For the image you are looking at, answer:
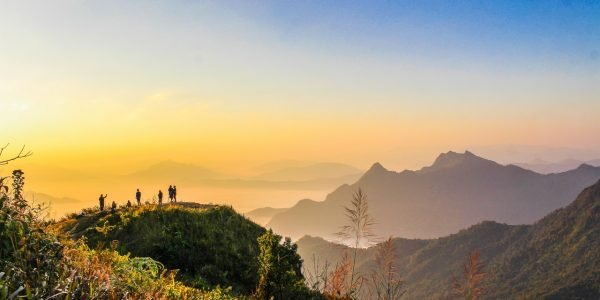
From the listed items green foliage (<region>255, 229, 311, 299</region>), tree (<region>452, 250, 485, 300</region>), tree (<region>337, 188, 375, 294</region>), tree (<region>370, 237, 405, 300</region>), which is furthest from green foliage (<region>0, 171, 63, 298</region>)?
tree (<region>337, 188, 375, 294</region>)

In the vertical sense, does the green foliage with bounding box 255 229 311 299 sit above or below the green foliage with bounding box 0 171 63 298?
below

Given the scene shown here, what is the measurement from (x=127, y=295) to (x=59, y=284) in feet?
3.04

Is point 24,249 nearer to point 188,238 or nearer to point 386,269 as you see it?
point 386,269

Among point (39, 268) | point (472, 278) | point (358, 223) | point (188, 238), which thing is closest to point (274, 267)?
point (358, 223)

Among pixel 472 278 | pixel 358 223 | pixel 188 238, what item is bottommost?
pixel 472 278

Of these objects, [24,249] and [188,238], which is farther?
[188,238]

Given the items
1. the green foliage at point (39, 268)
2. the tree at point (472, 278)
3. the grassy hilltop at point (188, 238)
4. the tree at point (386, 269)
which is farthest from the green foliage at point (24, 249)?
the tree at point (472, 278)

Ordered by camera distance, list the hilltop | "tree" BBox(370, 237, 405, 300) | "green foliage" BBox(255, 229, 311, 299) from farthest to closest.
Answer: the hilltop → "green foliage" BBox(255, 229, 311, 299) → "tree" BBox(370, 237, 405, 300)

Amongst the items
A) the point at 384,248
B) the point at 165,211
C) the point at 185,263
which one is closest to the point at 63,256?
the point at 384,248

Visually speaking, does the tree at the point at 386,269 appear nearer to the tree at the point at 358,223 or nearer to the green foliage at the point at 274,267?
the tree at the point at 358,223

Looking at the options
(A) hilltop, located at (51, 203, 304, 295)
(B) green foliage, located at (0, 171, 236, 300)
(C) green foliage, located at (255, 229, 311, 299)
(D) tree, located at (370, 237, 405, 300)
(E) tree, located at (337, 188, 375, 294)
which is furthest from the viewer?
(A) hilltop, located at (51, 203, 304, 295)

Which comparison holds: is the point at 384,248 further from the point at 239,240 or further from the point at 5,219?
the point at 239,240

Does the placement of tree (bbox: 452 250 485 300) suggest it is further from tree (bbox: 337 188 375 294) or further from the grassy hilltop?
the grassy hilltop

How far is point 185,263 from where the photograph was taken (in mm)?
18250
